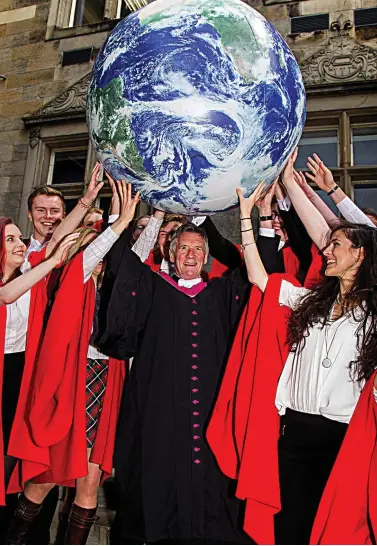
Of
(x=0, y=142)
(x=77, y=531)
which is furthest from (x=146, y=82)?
(x=0, y=142)

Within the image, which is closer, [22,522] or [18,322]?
[22,522]

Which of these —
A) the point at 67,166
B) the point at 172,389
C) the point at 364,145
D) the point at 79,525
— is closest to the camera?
the point at 172,389

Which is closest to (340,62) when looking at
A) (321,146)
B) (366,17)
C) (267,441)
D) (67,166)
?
(366,17)

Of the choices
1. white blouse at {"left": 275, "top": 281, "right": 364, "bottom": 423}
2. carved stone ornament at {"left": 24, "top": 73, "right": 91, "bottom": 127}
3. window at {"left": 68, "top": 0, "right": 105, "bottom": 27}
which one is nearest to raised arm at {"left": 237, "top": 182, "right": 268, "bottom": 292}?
white blouse at {"left": 275, "top": 281, "right": 364, "bottom": 423}

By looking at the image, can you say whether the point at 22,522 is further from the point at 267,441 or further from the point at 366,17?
the point at 366,17

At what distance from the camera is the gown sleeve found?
225cm

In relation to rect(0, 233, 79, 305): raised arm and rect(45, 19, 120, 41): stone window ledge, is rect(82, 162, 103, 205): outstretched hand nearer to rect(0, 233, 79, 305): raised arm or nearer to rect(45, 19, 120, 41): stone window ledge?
rect(0, 233, 79, 305): raised arm

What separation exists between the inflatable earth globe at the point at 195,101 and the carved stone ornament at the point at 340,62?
3.32m

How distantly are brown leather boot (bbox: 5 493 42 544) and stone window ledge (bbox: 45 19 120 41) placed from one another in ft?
18.0

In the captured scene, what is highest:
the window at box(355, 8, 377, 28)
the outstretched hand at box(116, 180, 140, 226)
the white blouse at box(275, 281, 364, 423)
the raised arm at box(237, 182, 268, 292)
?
the window at box(355, 8, 377, 28)

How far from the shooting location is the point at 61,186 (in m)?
5.99

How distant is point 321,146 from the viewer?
534 centimetres

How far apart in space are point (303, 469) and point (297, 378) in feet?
1.15

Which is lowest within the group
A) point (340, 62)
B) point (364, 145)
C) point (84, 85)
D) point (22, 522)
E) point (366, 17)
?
point (22, 522)
